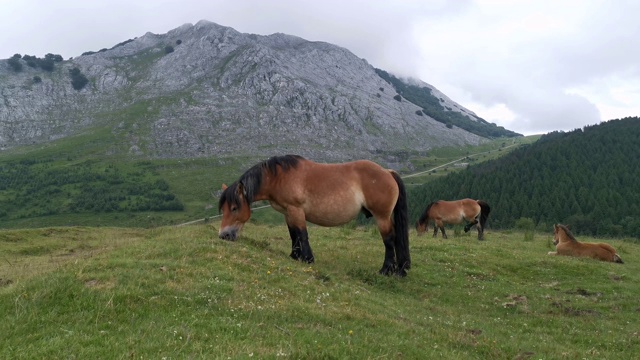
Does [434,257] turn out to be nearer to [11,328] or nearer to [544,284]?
[544,284]

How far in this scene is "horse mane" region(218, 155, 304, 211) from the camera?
11844 mm

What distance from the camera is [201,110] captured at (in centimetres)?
16325

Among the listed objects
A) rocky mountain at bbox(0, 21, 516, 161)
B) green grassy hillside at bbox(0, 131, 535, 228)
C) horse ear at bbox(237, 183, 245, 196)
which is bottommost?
green grassy hillside at bbox(0, 131, 535, 228)

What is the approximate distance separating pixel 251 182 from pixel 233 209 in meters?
0.96

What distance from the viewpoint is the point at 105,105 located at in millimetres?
175250

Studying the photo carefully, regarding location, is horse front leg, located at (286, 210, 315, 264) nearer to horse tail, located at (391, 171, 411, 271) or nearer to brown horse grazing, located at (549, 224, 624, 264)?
horse tail, located at (391, 171, 411, 271)

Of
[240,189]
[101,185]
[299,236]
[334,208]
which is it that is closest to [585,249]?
[334,208]

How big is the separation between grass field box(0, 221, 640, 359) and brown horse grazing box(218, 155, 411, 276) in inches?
35.3

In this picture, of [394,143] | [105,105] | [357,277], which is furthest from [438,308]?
[105,105]

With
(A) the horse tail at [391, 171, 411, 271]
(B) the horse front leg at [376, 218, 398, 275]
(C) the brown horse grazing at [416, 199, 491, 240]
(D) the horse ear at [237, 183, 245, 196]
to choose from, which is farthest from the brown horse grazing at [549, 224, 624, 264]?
(D) the horse ear at [237, 183, 245, 196]

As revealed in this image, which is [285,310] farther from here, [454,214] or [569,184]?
[569,184]

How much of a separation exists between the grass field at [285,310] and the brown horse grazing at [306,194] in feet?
2.94

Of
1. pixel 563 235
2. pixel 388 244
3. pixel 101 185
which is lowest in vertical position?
pixel 101 185

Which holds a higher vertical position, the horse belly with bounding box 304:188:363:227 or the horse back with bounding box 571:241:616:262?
the horse belly with bounding box 304:188:363:227
